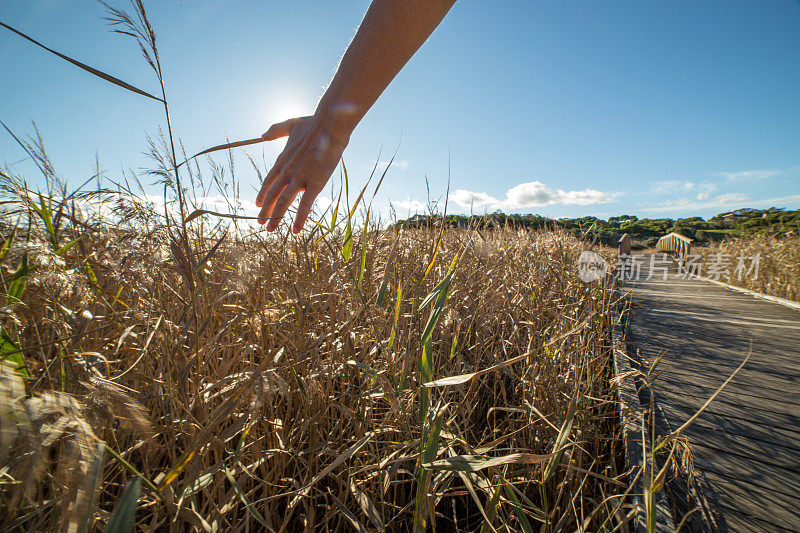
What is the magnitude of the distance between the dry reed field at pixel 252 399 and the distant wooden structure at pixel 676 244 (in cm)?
1469

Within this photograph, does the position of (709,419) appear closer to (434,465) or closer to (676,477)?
(676,477)

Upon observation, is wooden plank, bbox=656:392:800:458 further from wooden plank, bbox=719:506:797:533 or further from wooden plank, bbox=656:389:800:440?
wooden plank, bbox=719:506:797:533

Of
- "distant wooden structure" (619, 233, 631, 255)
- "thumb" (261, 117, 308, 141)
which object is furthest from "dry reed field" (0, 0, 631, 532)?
"distant wooden structure" (619, 233, 631, 255)

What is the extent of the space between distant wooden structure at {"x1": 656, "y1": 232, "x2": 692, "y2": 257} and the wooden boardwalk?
38.7 ft

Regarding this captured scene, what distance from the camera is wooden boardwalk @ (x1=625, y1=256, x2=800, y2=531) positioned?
1.06 metres

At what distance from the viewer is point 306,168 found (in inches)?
40.0

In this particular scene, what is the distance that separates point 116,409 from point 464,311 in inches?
73.3

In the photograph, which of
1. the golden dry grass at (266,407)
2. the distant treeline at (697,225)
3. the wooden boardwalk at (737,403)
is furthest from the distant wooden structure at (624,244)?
the golden dry grass at (266,407)

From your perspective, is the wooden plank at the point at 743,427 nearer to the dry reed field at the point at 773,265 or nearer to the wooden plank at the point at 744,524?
the wooden plank at the point at 744,524

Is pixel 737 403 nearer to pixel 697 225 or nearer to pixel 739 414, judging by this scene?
pixel 739 414

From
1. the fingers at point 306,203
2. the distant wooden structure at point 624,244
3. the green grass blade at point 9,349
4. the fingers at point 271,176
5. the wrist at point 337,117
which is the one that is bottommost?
the distant wooden structure at point 624,244

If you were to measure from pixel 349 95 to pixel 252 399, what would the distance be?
2.81 feet

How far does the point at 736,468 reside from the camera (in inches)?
47.1

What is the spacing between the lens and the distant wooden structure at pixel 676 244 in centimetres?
1299
